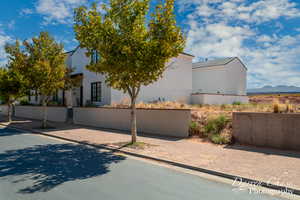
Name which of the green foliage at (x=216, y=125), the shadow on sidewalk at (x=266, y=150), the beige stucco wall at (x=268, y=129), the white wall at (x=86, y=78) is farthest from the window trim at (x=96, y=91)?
the shadow on sidewalk at (x=266, y=150)

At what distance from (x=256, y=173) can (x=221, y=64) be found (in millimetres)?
22075

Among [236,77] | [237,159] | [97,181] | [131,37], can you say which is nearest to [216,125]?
[237,159]

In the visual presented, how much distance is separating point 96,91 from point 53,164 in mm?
13845

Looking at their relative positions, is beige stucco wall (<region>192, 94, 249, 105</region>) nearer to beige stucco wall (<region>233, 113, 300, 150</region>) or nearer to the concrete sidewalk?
beige stucco wall (<region>233, 113, 300, 150</region>)

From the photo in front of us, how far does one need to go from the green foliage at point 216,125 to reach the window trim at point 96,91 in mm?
11740

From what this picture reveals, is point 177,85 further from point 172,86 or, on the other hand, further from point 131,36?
point 131,36

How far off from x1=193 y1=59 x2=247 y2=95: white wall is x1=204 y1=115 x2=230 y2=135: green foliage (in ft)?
54.9

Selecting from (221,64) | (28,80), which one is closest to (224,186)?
(28,80)

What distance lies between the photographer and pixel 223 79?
2589cm

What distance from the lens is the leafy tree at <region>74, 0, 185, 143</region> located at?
770 centimetres

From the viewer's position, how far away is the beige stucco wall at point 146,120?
11.0 metres

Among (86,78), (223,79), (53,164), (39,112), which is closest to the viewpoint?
(53,164)

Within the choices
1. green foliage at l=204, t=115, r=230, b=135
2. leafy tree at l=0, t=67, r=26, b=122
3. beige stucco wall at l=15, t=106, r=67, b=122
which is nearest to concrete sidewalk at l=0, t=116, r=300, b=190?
green foliage at l=204, t=115, r=230, b=135

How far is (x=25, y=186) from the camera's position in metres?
4.68
